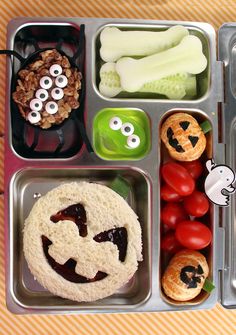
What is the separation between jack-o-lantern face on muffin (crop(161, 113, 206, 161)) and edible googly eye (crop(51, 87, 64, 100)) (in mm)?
292

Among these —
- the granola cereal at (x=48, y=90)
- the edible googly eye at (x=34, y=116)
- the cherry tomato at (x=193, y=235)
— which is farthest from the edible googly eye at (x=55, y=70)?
the cherry tomato at (x=193, y=235)

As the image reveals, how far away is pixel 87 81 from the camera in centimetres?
136

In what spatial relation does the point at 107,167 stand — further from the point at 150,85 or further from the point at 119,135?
the point at 150,85

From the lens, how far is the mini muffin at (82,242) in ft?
4.23

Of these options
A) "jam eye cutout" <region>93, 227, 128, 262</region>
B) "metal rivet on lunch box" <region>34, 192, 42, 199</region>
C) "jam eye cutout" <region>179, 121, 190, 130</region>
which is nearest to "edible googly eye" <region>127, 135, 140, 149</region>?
"jam eye cutout" <region>179, 121, 190, 130</region>

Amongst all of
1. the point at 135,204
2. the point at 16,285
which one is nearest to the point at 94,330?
the point at 16,285

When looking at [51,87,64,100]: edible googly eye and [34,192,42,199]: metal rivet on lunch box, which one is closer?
[51,87,64,100]: edible googly eye

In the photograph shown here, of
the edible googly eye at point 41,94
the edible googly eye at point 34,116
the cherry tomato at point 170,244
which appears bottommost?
the cherry tomato at point 170,244

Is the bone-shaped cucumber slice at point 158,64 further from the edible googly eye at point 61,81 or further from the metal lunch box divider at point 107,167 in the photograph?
the edible googly eye at point 61,81

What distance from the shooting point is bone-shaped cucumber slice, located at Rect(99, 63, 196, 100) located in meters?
1.38

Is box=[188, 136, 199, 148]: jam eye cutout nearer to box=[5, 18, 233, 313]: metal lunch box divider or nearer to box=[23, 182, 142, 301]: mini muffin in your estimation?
box=[5, 18, 233, 313]: metal lunch box divider

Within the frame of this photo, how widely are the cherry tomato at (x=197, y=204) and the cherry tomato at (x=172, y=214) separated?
0.03 m

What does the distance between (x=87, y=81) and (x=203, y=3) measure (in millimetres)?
459

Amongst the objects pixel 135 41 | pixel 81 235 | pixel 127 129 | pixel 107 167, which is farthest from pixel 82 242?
pixel 135 41
